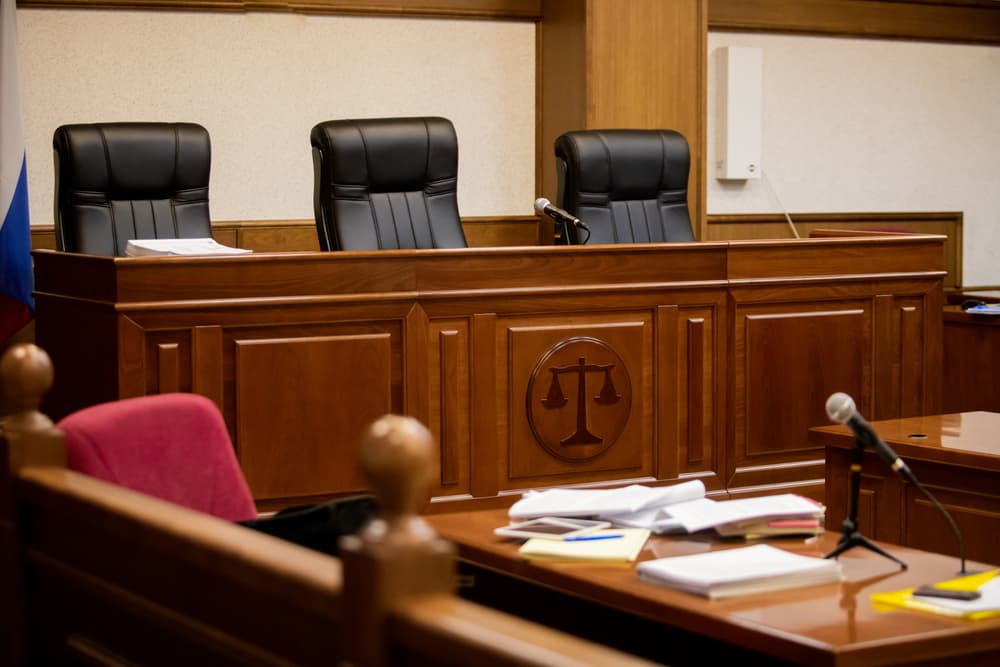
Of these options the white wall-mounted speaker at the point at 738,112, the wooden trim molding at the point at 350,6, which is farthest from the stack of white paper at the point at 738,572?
the white wall-mounted speaker at the point at 738,112

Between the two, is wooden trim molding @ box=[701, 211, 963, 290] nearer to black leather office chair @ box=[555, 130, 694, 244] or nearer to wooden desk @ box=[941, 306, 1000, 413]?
wooden desk @ box=[941, 306, 1000, 413]

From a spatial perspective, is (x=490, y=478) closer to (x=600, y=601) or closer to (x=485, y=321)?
(x=485, y=321)

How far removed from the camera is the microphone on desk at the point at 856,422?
2.14 m

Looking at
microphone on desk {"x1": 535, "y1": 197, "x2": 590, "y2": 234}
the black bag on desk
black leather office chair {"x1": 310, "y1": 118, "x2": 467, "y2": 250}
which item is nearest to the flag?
black leather office chair {"x1": 310, "y1": 118, "x2": 467, "y2": 250}

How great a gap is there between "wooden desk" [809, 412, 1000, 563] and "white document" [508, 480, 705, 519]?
2.62ft

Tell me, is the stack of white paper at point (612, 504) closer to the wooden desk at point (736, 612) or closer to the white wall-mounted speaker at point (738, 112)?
the wooden desk at point (736, 612)

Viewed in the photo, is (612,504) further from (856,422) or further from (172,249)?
(172,249)

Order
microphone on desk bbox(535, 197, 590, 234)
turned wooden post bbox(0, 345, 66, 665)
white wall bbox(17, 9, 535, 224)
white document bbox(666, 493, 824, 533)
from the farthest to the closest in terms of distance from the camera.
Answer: white wall bbox(17, 9, 535, 224) < microphone on desk bbox(535, 197, 590, 234) < white document bbox(666, 493, 824, 533) < turned wooden post bbox(0, 345, 66, 665)

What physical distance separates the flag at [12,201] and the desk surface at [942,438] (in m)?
2.94

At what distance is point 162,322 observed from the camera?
3898mm

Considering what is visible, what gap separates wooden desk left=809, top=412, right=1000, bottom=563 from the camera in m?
3.09

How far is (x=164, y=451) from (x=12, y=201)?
3.27 m

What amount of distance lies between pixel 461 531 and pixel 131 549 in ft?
3.74

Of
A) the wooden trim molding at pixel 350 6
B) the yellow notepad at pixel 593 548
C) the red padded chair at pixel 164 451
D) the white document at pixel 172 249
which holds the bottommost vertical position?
the yellow notepad at pixel 593 548
